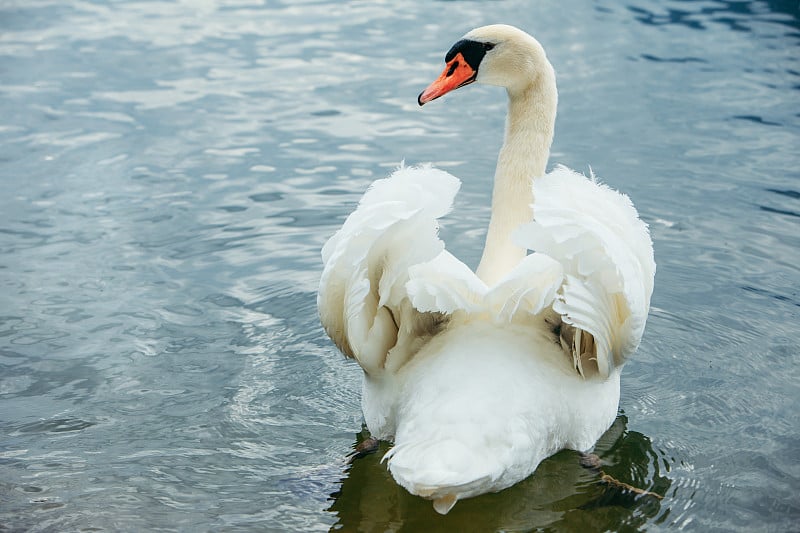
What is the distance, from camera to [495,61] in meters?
5.14

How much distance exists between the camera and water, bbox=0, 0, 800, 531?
4582 millimetres

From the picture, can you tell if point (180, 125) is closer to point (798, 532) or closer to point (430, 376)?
point (430, 376)

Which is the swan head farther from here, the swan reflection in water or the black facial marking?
the swan reflection in water

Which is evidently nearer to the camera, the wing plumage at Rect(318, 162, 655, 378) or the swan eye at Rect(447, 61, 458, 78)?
the wing plumage at Rect(318, 162, 655, 378)

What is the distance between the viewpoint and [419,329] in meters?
4.51

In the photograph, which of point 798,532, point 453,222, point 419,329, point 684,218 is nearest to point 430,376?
point 419,329

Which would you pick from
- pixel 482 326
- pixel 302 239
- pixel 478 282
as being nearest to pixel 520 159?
pixel 478 282

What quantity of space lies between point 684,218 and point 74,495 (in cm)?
476

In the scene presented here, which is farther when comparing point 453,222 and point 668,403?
point 453,222

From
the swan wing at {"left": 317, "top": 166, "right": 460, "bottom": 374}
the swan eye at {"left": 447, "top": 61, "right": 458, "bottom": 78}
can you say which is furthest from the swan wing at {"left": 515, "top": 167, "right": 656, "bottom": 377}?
the swan eye at {"left": 447, "top": 61, "right": 458, "bottom": 78}

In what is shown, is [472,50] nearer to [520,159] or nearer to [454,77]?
[454,77]

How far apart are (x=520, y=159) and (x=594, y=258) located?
1323 millimetres

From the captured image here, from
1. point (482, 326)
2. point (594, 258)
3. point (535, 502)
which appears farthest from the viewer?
point (535, 502)

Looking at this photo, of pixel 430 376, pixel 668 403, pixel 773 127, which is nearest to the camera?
pixel 430 376
